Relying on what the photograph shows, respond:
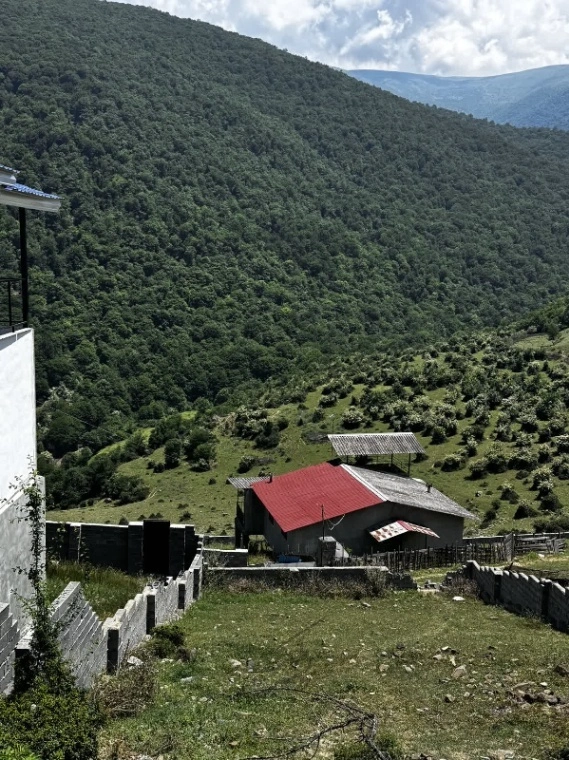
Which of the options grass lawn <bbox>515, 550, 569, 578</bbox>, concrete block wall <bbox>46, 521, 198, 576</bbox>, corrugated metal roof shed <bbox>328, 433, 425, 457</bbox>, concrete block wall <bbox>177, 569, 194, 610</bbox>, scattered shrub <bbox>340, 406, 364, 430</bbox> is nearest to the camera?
concrete block wall <bbox>177, 569, 194, 610</bbox>

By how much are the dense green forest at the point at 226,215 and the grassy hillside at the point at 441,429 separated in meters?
16.3

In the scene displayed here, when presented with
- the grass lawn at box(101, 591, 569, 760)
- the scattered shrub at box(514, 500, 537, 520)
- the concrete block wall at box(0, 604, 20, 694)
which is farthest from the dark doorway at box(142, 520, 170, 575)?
the scattered shrub at box(514, 500, 537, 520)

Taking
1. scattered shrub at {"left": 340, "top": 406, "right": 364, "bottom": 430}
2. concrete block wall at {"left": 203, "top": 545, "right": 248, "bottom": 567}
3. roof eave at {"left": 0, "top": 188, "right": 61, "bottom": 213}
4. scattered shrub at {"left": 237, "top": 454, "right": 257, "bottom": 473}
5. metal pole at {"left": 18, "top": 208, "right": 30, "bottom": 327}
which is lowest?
concrete block wall at {"left": 203, "top": 545, "right": 248, "bottom": 567}

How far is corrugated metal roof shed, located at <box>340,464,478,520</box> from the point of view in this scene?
87.8 feet

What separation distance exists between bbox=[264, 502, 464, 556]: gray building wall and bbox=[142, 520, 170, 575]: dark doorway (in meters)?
7.04

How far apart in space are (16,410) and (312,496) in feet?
51.4

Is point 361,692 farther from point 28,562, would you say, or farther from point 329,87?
point 329,87

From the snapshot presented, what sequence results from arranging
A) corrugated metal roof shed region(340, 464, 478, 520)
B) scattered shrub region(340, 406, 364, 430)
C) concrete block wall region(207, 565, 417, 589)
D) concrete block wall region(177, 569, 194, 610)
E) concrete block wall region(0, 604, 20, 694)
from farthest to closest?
scattered shrub region(340, 406, 364, 430), corrugated metal roof shed region(340, 464, 478, 520), concrete block wall region(207, 565, 417, 589), concrete block wall region(177, 569, 194, 610), concrete block wall region(0, 604, 20, 694)

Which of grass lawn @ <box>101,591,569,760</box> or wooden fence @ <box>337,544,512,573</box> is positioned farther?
wooden fence @ <box>337,544,512,573</box>

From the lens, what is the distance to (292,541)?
26000 millimetres

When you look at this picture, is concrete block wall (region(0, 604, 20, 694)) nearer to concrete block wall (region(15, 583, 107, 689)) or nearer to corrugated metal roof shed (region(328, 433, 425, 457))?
concrete block wall (region(15, 583, 107, 689))

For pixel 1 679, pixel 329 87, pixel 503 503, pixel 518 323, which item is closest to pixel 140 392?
pixel 518 323

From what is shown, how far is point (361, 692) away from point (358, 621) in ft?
14.2

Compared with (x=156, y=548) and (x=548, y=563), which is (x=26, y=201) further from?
(x=548, y=563)
